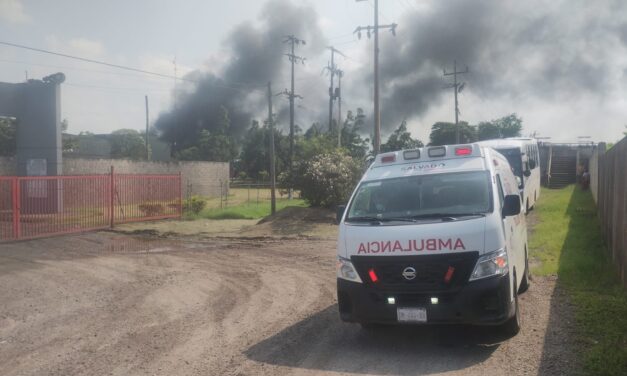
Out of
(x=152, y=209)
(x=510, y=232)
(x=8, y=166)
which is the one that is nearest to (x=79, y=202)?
(x=152, y=209)

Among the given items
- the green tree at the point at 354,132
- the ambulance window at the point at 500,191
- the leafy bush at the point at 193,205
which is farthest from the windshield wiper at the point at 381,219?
the green tree at the point at 354,132

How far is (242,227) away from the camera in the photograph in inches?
794

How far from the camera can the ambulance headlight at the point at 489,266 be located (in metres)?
5.38

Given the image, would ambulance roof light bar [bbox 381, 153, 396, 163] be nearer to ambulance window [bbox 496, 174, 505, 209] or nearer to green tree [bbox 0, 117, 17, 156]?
ambulance window [bbox 496, 174, 505, 209]

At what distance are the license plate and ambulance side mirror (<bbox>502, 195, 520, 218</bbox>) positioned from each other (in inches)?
57.9

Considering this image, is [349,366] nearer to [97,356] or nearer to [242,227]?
[97,356]

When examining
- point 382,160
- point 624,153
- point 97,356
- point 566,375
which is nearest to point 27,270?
point 97,356

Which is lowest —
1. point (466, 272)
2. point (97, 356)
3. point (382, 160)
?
point (97, 356)

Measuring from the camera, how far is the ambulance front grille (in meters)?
5.40

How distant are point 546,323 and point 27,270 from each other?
384 inches

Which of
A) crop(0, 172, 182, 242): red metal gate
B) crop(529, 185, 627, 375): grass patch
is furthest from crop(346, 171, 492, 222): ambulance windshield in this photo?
crop(0, 172, 182, 242): red metal gate

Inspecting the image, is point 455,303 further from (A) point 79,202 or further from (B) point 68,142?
(B) point 68,142

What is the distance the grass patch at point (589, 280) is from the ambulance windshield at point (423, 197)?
1.76 meters

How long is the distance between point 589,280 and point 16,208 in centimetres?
1472
